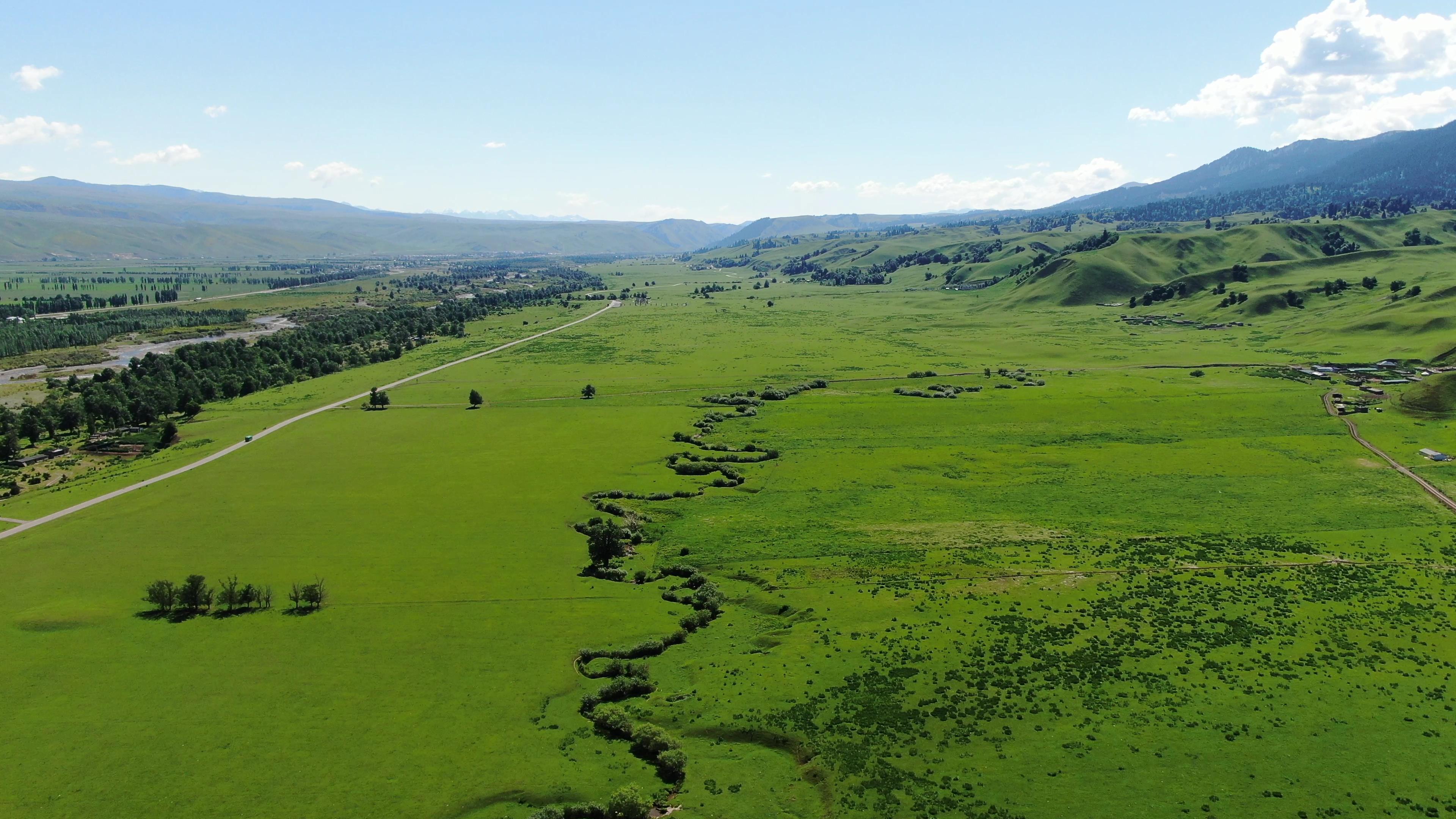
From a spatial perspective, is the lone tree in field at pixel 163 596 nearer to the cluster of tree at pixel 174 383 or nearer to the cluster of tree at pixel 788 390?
the cluster of tree at pixel 174 383

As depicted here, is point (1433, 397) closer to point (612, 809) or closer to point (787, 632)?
point (787, 632)

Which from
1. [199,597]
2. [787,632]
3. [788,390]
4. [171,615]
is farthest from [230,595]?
[788,390]

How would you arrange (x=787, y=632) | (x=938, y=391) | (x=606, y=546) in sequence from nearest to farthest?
(x=787, y=632) → (x=606, y=546) → (x=938, y=391)

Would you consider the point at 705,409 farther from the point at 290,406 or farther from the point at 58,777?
the point at 58,777

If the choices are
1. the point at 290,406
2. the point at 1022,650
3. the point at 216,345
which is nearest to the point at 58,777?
the point at 1022,650

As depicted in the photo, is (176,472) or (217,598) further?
(176,472)
